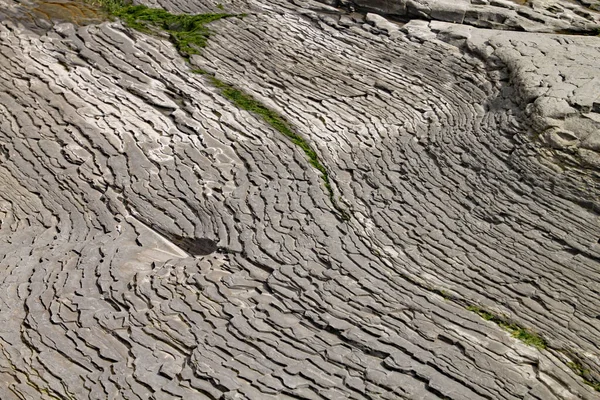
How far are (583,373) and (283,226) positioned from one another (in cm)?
401

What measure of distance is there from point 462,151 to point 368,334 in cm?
330

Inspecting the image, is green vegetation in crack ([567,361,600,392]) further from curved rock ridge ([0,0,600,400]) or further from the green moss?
the green moss

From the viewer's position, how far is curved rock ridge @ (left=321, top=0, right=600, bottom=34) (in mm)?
11805

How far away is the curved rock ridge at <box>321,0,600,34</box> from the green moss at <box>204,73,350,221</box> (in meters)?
3.46

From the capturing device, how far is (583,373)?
729 centimetres

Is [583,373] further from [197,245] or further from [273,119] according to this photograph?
[273,119]

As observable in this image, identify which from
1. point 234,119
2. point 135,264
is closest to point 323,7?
point 234,119

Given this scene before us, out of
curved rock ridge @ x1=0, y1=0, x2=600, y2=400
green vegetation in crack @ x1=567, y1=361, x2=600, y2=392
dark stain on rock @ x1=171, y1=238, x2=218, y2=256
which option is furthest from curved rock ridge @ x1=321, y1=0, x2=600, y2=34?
green vegetation in crack @ x1=567, y1=361, x2=600, y2=392

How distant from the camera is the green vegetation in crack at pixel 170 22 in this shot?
42.0ft

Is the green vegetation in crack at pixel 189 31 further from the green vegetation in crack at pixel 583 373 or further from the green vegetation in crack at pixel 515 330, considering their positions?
the green vegetation in crack at pixel 583 373

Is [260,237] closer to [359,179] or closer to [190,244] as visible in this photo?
[190,244]

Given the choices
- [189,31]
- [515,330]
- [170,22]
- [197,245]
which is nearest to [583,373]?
[515,330]

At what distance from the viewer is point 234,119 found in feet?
36.4

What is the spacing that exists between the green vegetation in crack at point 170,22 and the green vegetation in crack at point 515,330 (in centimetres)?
713
